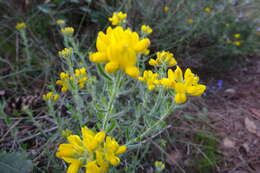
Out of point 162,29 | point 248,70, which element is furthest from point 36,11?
point 248,70

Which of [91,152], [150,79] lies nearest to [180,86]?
[150,79]

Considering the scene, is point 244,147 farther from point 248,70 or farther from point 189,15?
point 189,15

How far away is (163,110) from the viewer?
1162 millimetres

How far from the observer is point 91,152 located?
924mm

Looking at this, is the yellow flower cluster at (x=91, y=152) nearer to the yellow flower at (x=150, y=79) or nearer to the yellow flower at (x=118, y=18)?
the yellow flower at (x=150, y=79)

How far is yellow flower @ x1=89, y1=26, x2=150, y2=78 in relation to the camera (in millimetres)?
773

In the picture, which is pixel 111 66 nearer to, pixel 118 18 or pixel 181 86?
pixel 181 86

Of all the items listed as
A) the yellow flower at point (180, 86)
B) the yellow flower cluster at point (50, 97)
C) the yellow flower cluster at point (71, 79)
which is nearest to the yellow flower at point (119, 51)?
the yellow flower at point (180, 86)

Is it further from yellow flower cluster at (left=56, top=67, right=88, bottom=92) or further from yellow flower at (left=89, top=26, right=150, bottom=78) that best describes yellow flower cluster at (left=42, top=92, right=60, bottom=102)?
yellow flower at (left=89, top=26, right=150, bottom=78)

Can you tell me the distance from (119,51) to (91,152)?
1.67 feet

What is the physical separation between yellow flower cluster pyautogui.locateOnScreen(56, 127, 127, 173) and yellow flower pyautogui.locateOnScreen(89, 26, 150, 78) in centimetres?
34

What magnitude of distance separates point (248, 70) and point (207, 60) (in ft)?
2.98

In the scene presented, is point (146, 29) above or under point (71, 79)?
above

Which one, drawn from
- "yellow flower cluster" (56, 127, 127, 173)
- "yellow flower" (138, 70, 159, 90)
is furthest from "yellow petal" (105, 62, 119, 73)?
"yellow flower" (138, 70, 159, 90)
